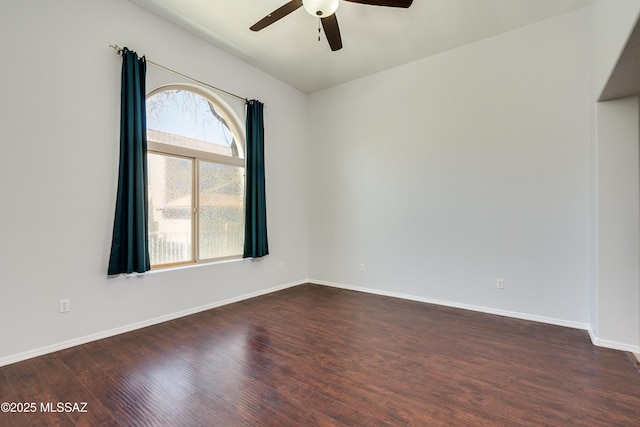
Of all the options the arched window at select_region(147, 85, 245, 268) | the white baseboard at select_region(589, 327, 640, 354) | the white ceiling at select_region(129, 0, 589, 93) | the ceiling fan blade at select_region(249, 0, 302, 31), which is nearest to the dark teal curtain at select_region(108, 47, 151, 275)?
the arched window at select_region(147, 85, 245, 268)

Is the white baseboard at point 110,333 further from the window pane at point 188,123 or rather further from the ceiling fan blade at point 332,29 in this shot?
the ceiling fan blade at point 332,29

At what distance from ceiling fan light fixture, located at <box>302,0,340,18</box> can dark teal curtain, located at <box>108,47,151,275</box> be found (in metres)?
1.93

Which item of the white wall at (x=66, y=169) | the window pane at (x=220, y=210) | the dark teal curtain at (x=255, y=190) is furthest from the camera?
the dark teal curtain at (x=255, y=190)

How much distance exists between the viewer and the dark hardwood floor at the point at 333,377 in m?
1.76

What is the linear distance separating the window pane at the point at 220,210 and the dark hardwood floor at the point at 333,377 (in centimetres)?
113

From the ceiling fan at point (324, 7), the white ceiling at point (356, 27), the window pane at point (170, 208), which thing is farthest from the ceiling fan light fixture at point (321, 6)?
the window pane at point (170, 208)

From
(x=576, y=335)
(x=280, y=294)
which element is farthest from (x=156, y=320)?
(x=576, y=335)

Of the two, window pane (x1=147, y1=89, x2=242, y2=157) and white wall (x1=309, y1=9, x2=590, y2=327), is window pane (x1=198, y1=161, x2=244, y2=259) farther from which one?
white wall (x1=309, y1=9, x2=590, y2=327)

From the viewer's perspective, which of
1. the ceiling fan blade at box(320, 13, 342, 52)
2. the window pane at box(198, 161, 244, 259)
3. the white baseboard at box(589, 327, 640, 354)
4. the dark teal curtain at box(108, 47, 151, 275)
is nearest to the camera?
the white baseboard at box(589, 327, 640, 354)

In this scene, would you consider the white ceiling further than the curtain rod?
Yes

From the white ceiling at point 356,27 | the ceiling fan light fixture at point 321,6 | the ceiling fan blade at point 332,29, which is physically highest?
the white ceiling at point 356,27

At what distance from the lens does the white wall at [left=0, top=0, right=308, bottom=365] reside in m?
2.41

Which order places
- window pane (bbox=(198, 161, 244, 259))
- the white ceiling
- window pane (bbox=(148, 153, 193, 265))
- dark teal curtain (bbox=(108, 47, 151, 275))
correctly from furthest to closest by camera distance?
window pane (bbox=(198, 161, 244, 259)) → window pane (bbox=(148, 153, 193, 265)) → the white ceiling → dark teal curtain (bbox=(108, 47, 151, 275))

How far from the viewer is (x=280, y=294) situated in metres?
4.58
